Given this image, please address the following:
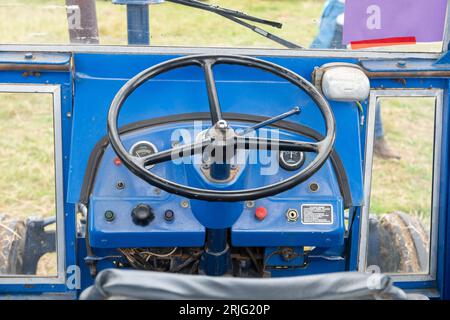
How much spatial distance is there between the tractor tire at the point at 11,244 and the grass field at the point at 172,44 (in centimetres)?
50

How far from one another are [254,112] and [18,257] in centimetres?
122

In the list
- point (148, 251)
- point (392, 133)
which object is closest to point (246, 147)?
point (148, 251)

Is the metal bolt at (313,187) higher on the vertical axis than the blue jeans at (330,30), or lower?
lower

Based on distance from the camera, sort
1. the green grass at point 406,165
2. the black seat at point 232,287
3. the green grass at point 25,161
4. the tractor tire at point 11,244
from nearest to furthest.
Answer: the black seat at point 232,287 < the tractor tire at point 11,244 < the green grass at point 25,161 < the green grass at point 406,165

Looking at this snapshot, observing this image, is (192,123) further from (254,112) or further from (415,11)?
(415,11)

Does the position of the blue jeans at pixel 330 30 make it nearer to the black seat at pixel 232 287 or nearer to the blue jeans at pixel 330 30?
the blue jeans at pixel 330 30

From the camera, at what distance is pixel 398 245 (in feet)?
10.1

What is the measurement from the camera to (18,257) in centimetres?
306

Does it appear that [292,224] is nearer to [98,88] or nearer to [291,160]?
[291,160]

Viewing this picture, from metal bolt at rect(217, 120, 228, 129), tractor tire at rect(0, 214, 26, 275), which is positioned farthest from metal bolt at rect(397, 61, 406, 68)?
tractor tire at rect(0, 214, 26, 275)

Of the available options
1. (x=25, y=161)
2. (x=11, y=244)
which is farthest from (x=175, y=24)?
(x=25, y=161)

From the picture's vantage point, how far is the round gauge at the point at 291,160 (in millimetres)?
2473

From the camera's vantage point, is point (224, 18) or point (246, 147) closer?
point (246, 147)

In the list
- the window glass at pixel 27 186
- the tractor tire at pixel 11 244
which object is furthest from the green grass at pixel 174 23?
the tractor tire at pixel 11 244
